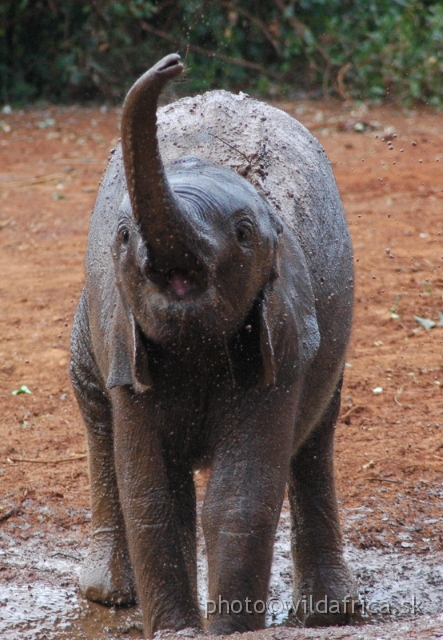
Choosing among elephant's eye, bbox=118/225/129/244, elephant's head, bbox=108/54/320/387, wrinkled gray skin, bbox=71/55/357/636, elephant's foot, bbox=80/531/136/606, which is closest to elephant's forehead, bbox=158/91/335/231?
wrinkled gray skin, bbox=71/55/357/636

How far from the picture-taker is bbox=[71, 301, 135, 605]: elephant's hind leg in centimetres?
439

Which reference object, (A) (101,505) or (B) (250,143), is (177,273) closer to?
(B) (250,143)

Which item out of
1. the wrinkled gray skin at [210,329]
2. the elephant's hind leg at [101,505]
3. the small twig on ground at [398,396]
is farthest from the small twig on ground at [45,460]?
the small twig on ground at [398,396]

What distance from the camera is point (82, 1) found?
15.2 meters

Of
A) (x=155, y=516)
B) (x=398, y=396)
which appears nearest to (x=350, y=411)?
(x=398, y=396)

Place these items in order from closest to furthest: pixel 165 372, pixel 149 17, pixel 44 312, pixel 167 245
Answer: pixel 167 245 < pixel 165 372 < pixel 44 312 < pixel 149 17

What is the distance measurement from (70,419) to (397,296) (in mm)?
2842

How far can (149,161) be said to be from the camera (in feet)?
8.80

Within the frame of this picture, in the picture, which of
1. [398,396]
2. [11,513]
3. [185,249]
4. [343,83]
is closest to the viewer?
[185,249]

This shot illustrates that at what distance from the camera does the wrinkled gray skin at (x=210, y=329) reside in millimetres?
2895

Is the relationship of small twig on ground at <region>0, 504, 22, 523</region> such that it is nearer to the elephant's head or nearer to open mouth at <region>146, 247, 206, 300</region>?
the elephant's head

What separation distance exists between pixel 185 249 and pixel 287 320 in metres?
0.62

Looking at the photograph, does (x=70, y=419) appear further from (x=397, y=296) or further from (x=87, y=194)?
(x=87, y=194)

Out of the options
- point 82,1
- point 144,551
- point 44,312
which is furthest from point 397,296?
point 82,1
